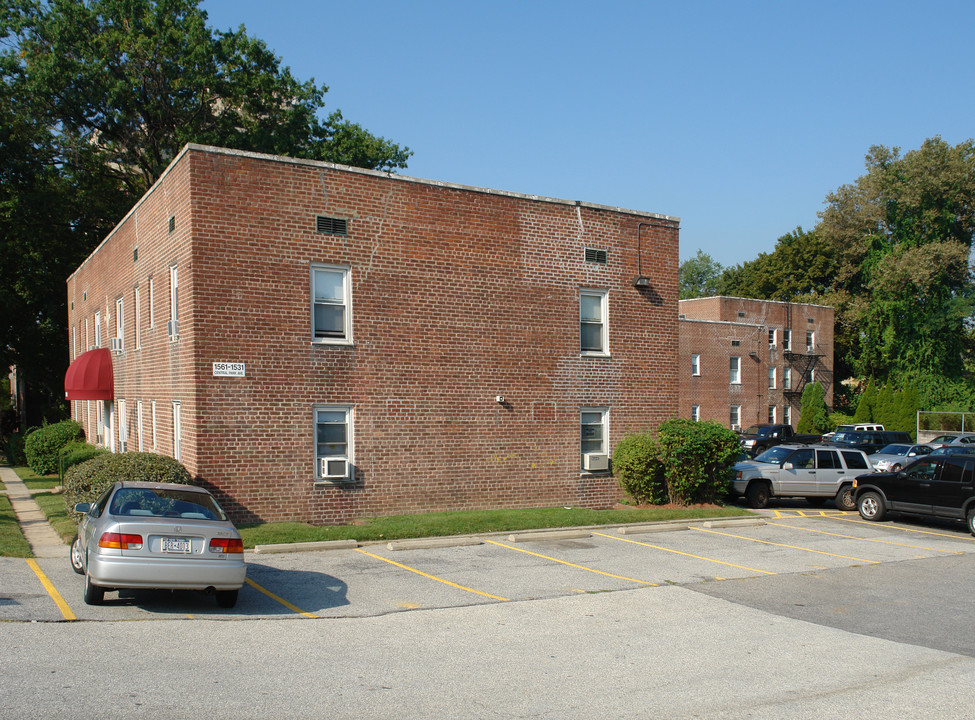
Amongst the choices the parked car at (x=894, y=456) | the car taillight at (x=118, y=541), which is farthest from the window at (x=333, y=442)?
the parked car at (x=894, y=456)

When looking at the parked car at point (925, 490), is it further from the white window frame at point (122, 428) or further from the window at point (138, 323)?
the white window frame at point (122, 428)

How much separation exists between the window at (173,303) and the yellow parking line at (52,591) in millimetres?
5939

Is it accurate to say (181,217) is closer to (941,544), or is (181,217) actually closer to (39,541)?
(39,541)

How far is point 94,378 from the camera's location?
2548 cm

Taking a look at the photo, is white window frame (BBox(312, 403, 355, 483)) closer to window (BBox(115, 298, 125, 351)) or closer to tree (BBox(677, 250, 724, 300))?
window (BBox(115, 298, 125, 351))

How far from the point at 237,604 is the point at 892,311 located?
5790 cm

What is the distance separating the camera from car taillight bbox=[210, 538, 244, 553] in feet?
32.1

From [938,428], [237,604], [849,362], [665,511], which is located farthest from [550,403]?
[849,362]

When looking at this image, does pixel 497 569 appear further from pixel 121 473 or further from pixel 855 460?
pixel 855 460

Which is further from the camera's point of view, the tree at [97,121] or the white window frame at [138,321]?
the tree at [97,121]

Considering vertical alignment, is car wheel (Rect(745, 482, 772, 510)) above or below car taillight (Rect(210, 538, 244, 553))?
below

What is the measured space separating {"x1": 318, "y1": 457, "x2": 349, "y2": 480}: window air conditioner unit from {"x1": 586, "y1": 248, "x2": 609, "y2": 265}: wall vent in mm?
8186

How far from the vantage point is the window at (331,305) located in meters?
17.7

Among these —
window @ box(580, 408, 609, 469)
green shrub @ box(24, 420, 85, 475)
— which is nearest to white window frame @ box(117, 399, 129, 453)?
green shrub @ box(24, 420, 85, 475)
